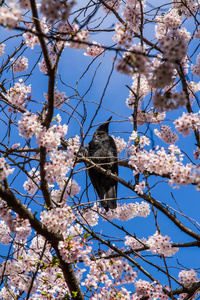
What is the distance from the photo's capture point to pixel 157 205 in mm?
3209

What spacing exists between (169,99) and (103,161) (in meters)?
3.10

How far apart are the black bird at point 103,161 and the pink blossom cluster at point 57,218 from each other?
5.24ft

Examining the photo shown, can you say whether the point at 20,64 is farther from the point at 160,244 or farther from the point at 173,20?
the point at 160,244

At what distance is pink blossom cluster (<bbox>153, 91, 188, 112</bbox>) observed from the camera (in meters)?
1.60

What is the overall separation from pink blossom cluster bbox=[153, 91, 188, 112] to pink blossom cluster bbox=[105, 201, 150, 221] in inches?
101

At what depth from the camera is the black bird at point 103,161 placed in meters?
4.45

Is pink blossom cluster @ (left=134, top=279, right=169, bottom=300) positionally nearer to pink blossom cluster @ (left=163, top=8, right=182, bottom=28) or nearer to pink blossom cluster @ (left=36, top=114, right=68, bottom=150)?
pink blossom cluster @ (left=36, top=114, right=68, bottom=150)

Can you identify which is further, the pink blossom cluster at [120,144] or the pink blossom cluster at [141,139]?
the pink blossom cluster at [120,144]

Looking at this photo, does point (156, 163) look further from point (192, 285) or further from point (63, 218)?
point (192, 285)

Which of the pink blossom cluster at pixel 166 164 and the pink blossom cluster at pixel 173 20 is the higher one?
the pink blossom cluster at pixel 173 20

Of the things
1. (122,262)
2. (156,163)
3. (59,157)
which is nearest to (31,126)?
(59,157)

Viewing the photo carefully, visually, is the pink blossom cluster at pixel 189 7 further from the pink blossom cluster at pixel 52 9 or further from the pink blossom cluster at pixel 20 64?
the pink blossom cluster at pixel 52 9

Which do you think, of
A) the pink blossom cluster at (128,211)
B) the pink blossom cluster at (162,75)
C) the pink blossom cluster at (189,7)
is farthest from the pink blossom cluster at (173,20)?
the pink blossom cluster at (162,75)

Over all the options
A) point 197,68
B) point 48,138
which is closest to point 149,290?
point 48,138
